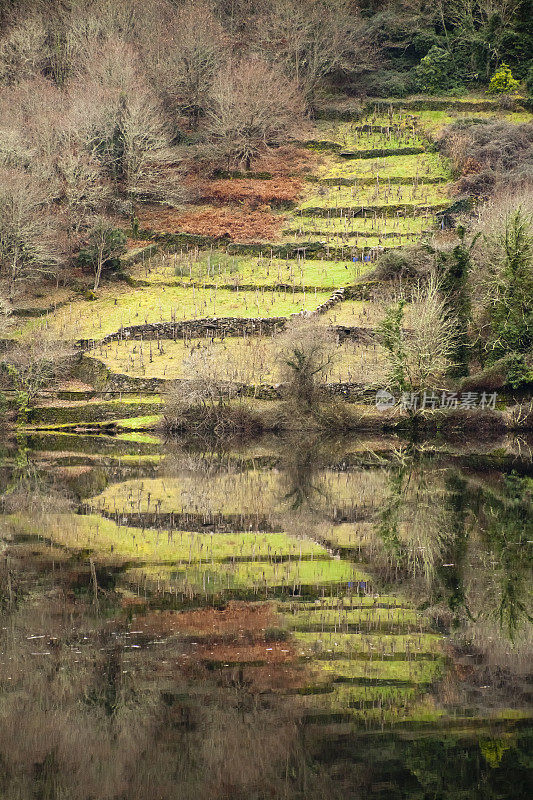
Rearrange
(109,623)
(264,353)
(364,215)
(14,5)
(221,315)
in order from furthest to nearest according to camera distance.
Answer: (14,5) < (364,215) < (221,315) < (264,353) < (109,623)

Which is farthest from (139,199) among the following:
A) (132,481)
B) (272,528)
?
(272,528)

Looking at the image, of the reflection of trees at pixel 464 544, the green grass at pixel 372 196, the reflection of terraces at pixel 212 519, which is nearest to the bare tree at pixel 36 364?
the reflection of trees at pixel 464 544

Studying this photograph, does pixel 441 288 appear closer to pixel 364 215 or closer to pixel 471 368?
pixel 471 368

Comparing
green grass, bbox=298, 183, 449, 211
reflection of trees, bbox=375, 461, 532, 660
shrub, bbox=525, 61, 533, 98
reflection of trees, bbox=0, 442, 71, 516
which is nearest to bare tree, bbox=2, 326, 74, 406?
reflection of trees, bbox=0, 442, 71, 516

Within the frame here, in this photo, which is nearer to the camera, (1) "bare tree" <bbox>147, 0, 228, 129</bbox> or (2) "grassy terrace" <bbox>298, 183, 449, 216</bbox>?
(2) "grassy terrace" <bbox>298, 183, 449, 216</bbox>

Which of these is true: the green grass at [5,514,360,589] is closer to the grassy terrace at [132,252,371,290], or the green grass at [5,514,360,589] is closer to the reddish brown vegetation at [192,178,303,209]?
the grassy terrace at [132,252,371,290]

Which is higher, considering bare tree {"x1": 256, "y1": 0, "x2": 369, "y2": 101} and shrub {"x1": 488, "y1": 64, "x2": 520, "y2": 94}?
bare tree {"x1": 256, "y1": 0, "x2": 369, "y2": 101}
